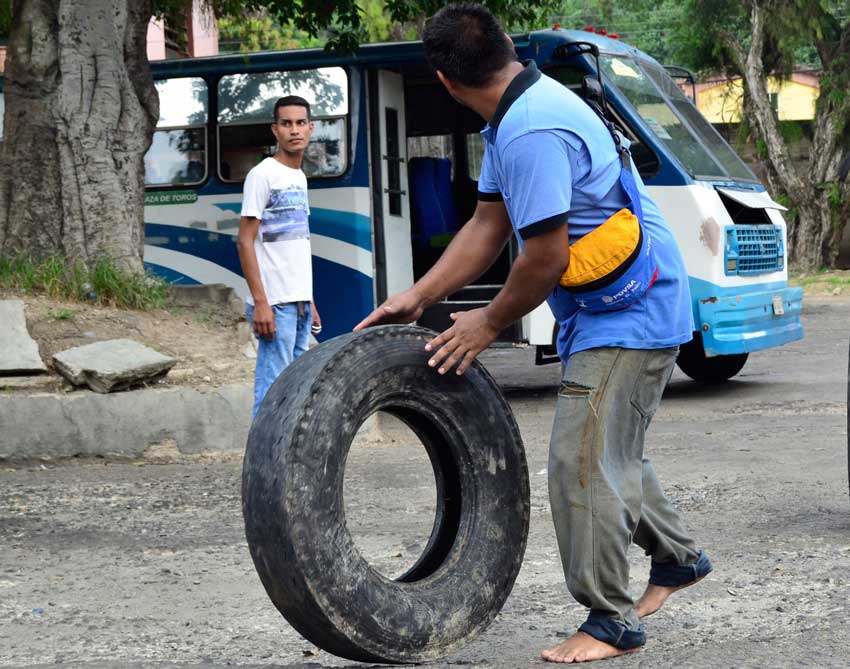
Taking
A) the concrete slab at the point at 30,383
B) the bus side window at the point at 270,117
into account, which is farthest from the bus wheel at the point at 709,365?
the concrete slab at the point at 30,383

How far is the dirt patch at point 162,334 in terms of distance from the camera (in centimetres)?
903

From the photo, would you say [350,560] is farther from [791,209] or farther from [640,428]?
[791,209]

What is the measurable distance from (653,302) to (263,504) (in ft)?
4.21

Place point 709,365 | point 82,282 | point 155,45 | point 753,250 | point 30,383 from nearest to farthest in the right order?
point 30,383, point 82,282, point 753,250, point 709,365, point 155,45

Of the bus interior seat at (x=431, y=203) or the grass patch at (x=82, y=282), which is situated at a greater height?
the bus interior seat at (x=431, y=203)

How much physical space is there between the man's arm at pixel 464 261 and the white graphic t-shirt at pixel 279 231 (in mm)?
3282

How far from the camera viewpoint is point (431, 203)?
1208 cm

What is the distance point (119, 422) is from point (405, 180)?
430cm

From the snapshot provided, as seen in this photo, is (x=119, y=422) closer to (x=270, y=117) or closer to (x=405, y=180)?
(x=405, y=180)

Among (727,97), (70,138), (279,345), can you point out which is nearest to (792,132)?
(727,97)

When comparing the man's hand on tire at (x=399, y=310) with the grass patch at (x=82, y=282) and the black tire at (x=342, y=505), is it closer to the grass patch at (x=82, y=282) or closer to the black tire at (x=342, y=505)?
the black tire at (x=342, y=505)

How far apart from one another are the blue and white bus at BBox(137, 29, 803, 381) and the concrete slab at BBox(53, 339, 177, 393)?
313 cm

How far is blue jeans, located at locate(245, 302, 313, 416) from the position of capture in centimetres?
741

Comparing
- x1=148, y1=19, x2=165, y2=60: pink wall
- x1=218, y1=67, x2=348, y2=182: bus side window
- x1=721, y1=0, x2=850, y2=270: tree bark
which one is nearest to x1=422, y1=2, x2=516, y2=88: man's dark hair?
x1=218, y1=67, x2=348, y2=182: bus side window
